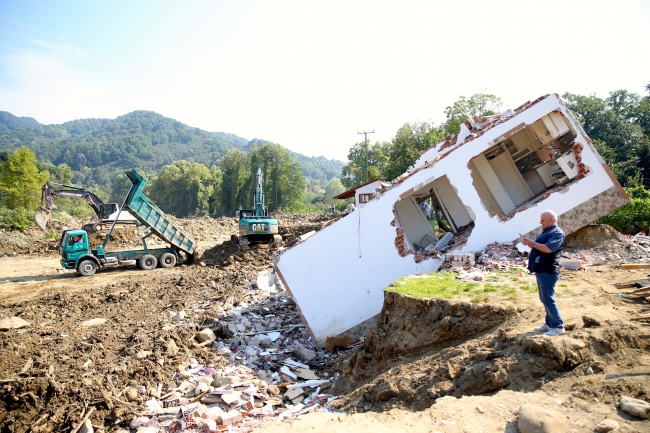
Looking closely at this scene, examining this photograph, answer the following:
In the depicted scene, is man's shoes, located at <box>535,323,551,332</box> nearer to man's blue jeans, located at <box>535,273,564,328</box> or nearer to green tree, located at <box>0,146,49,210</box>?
man's blue jeans, located at <box>535,273,564,328</box>

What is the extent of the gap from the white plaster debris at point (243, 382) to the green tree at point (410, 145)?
2674cm

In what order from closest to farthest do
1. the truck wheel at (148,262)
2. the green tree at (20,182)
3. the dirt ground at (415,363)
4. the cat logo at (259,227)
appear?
the dirt ground at (415,363) < the truck wheel at (148,262) < the cat logo at (259,227) < the green tree at (20,182)

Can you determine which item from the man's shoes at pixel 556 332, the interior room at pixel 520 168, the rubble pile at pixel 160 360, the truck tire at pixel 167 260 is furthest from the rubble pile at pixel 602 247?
the truck tire at pixel 167 260

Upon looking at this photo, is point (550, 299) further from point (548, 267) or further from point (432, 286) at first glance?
point (432, 286)

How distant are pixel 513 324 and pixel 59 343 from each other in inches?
342

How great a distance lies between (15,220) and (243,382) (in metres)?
28.1

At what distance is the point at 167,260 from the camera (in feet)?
58.7

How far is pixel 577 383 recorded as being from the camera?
378 cm

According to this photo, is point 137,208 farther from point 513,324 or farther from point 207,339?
point 513,324

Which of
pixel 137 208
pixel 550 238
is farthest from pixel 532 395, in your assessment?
pixel 137 208

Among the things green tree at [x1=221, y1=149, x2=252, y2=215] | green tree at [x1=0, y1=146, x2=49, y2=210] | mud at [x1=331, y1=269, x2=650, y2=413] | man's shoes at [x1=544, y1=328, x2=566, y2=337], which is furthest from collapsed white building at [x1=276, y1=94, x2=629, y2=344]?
green tree at [x1=221, y1=149, x2=252, y2=215]

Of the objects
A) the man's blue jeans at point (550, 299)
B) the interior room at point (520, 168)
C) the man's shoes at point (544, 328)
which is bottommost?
the man's shoes at point (544, 328)

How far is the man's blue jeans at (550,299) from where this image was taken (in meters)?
4.47

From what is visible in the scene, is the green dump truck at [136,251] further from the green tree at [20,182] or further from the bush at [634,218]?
the green tree at [20,182]
